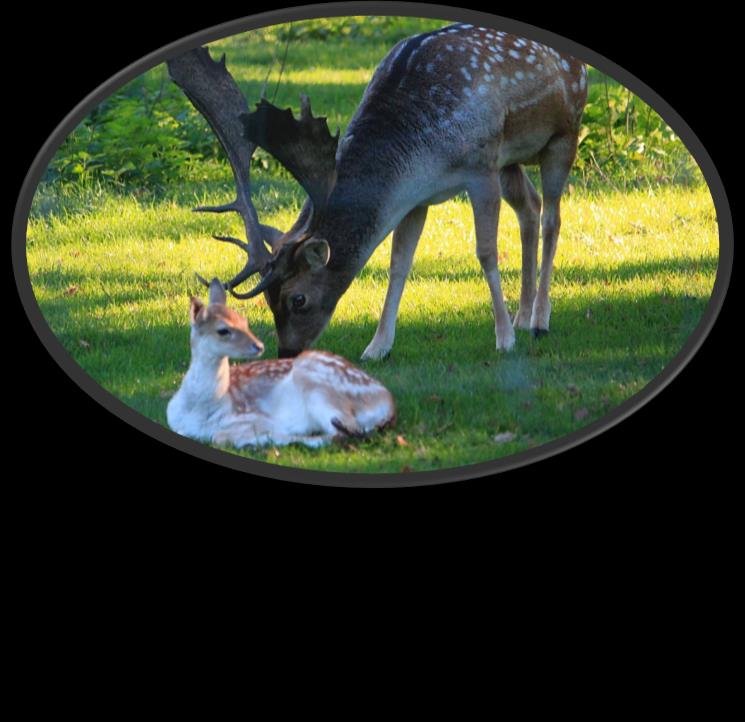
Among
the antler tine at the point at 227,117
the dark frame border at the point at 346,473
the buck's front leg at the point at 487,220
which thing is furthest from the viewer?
the buck's front leg at the point at 487,220

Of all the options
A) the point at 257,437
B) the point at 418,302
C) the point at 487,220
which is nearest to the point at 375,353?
the point at 418,302

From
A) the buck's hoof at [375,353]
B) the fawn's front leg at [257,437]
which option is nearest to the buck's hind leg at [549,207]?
the buck's hoof at [375,353]

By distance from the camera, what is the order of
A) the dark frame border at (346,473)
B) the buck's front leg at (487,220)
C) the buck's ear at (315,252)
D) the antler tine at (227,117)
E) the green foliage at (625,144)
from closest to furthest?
the dark frame border at (346,473) < the antler tine at (227,117) < the green foliage at (625,144) < the buck's ear at (315,252) < the buck's front leg at (487,220)

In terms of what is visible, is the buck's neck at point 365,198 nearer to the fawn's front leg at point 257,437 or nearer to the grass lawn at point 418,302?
the grass lawn at point 418,302

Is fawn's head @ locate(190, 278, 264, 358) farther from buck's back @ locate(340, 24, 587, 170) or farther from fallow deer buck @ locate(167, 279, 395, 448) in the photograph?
buck's back @ locate(340, 24, 587, 170)

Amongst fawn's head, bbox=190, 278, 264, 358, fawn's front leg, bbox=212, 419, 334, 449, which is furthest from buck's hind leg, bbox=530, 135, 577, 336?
fawn's head, bbox=190, 278, 264, 358

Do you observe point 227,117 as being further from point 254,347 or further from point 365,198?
point 254,347

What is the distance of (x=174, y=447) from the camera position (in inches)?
224

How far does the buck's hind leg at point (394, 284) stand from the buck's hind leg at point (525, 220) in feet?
1.20

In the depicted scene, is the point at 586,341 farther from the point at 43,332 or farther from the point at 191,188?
the point at 43,332

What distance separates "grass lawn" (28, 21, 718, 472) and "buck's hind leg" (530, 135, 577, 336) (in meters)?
0.04

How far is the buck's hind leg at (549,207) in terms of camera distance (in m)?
5.91

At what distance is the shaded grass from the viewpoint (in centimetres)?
570

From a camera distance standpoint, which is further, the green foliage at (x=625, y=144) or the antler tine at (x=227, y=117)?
the green foliage at (x=625, y=144)
